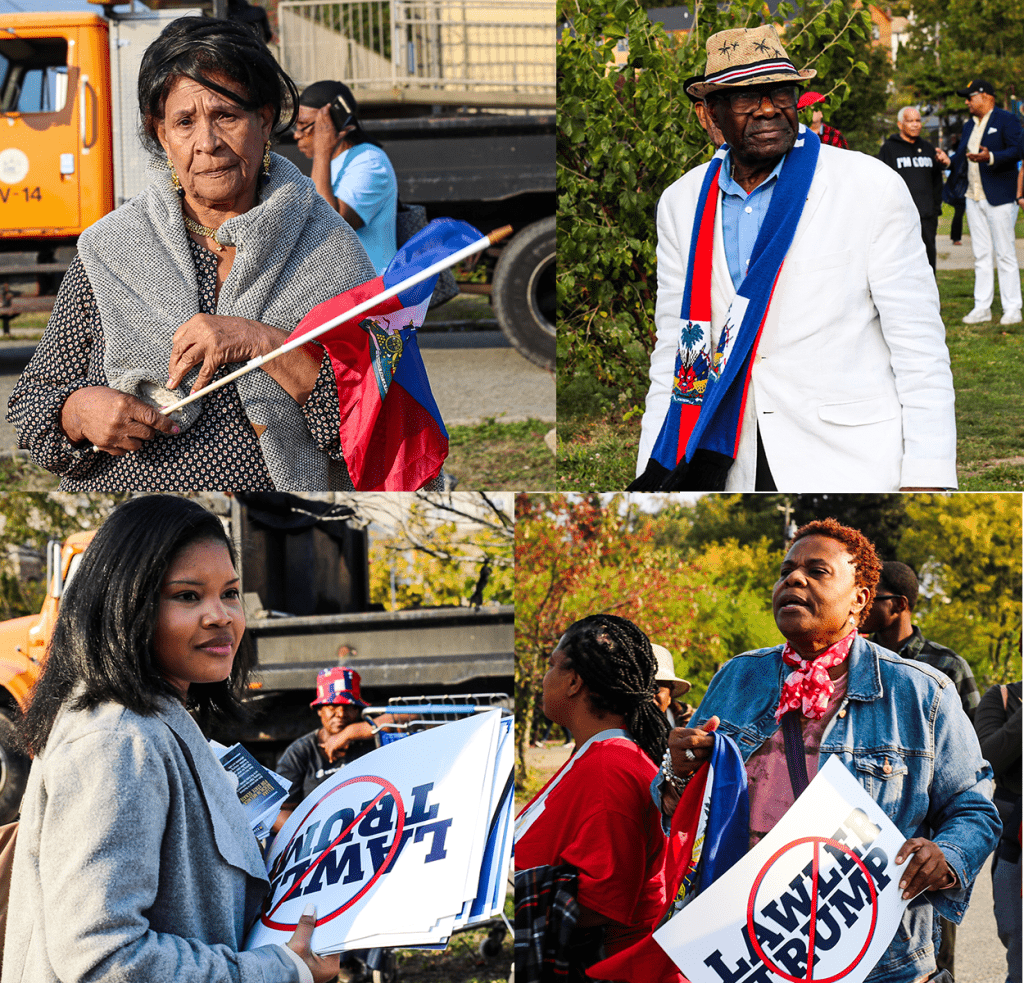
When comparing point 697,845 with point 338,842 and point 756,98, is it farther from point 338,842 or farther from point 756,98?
point 756,98

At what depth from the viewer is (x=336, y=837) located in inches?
89.1

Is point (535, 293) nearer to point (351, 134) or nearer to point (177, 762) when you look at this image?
point (351, 134)

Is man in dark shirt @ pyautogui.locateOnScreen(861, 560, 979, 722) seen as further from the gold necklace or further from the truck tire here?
the truck tire

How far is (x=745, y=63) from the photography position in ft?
9.97

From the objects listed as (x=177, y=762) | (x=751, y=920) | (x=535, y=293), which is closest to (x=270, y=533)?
(x=177, y=762)

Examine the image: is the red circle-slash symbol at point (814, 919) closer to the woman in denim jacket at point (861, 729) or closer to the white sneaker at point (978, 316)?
the woman in denim jacket at point (861, 729)

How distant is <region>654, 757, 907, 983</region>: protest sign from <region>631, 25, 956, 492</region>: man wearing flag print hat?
0.84 m

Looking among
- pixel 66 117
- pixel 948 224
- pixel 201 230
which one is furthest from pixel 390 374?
pixel 66 117

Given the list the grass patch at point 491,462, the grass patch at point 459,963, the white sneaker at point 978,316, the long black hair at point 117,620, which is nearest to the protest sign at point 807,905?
the grass patch at point 459,963

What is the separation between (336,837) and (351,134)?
12.8 ft

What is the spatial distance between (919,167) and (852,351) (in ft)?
6.37

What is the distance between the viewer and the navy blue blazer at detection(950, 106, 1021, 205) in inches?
185

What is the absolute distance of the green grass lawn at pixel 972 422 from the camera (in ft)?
16.6

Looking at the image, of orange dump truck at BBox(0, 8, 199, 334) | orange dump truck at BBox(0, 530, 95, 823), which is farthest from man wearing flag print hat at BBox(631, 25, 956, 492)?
orange dump truck at BBox(0, 8, 199, 334)
